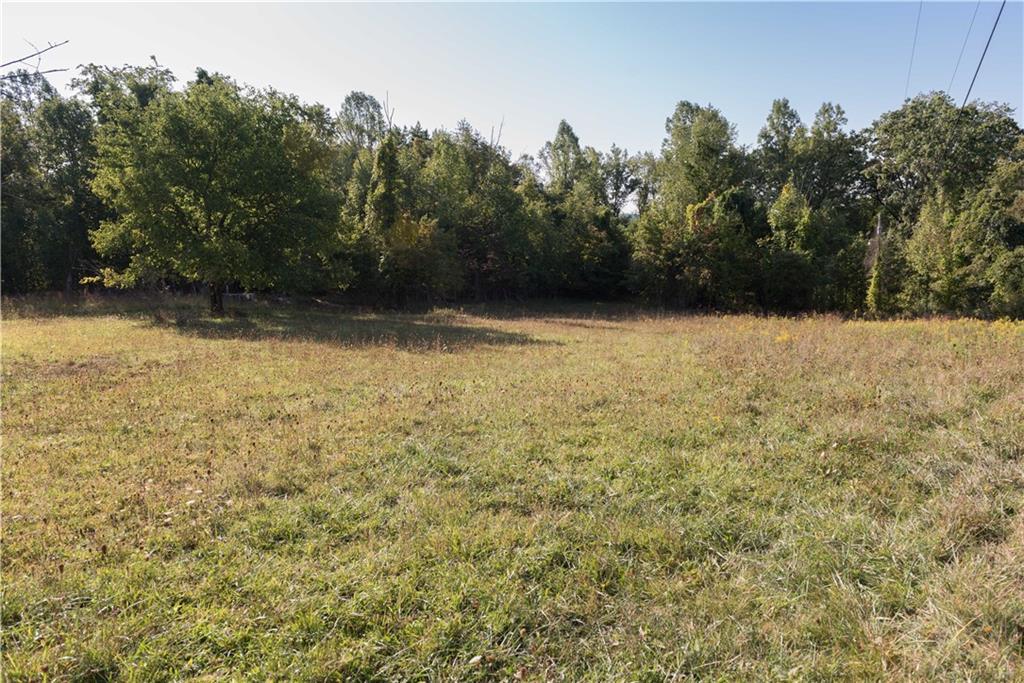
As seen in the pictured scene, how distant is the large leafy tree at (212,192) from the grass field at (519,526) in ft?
30.7

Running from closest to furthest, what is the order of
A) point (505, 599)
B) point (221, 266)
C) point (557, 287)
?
1. point (505, 599)
2. point (221, 266)
3. point (557, 287)

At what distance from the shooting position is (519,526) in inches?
157

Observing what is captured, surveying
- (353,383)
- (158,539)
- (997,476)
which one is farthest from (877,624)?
(353,383)

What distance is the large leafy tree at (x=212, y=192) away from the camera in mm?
16391

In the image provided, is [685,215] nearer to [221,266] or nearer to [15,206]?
[221,266]

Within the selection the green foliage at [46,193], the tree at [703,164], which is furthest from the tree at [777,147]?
the green foliage at [46,193]

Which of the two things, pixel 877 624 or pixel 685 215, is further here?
pixel 685 215

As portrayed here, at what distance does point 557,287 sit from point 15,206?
27184 millimetres

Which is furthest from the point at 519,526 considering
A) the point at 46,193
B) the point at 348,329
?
the point at 46,193

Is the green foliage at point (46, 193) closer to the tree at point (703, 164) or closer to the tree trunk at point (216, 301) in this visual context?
the tree trunk at point (216, 301)

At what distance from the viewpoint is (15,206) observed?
71.2ft

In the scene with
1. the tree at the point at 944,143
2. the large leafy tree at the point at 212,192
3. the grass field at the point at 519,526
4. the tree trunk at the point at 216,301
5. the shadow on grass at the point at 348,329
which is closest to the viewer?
the grass field at the point at 519,526

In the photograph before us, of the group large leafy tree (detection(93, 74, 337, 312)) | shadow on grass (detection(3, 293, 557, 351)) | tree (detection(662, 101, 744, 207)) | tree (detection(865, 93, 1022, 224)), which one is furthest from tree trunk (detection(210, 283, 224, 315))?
tree (detection(865, 93, 1022, 224))

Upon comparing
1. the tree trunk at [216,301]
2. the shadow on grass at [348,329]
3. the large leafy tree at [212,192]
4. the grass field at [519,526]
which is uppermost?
the large leafy tree at [212,192]
